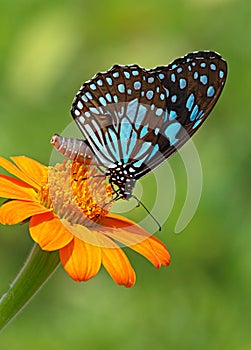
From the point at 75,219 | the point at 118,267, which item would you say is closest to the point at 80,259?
the point at 118,267

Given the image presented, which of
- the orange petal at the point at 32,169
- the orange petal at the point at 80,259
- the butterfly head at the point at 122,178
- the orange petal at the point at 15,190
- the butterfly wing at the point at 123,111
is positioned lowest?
the orange petal at the point at 80,259

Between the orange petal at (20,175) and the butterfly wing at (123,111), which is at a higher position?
the butterfly wing at (123,111)

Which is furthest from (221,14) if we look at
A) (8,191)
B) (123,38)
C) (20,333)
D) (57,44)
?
(8,191)

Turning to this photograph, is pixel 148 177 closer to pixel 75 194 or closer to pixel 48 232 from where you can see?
pixel 75 194

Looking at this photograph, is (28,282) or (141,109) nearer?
(28,282)

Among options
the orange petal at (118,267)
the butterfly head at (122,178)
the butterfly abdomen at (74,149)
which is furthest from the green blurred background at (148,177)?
the orange petal at (118,267)

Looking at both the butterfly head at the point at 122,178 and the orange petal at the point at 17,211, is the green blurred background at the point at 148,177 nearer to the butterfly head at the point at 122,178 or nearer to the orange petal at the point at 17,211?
the butterfly head at the point at 122,178

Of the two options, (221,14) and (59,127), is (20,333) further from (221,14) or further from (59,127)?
(221,14)
